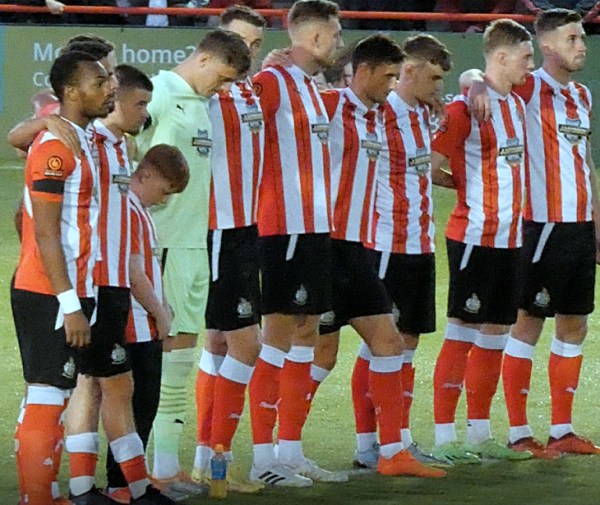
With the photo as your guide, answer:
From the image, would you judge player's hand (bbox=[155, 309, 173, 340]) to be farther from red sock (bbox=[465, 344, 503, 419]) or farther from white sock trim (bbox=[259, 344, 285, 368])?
red sock (bbox=[465, 344, 503, 419])

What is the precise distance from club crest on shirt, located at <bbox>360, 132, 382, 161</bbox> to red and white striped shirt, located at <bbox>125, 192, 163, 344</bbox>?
44.5 inches

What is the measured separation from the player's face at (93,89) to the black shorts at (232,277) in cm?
103

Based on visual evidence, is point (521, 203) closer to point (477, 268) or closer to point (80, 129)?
point (477, 268)

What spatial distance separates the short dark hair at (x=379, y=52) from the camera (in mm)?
6414

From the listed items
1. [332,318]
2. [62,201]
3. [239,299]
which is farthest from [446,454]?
[62,201]

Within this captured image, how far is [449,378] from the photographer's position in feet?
22.5

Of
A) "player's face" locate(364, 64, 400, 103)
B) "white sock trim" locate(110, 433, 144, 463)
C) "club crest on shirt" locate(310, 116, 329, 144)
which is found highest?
"player's face" locate(364, 64, 400, 103)

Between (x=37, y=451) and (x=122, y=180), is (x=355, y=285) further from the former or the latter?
(x=37, y=451)

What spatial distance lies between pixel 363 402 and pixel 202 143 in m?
1.42

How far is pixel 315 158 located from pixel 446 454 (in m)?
1.38

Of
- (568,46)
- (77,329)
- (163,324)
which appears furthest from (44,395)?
(568,46)

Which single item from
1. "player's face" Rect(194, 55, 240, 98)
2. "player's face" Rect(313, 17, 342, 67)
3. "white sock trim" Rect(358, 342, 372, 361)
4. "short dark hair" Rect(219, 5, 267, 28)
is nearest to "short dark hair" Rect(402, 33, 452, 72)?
"player's face" Rect(313, 17, 342, 67)

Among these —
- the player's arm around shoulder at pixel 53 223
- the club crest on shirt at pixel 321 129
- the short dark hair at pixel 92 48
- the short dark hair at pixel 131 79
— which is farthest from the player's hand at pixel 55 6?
the player's arm around shoulder at pixel 53 223

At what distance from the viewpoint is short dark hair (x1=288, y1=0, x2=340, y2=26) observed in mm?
6309
